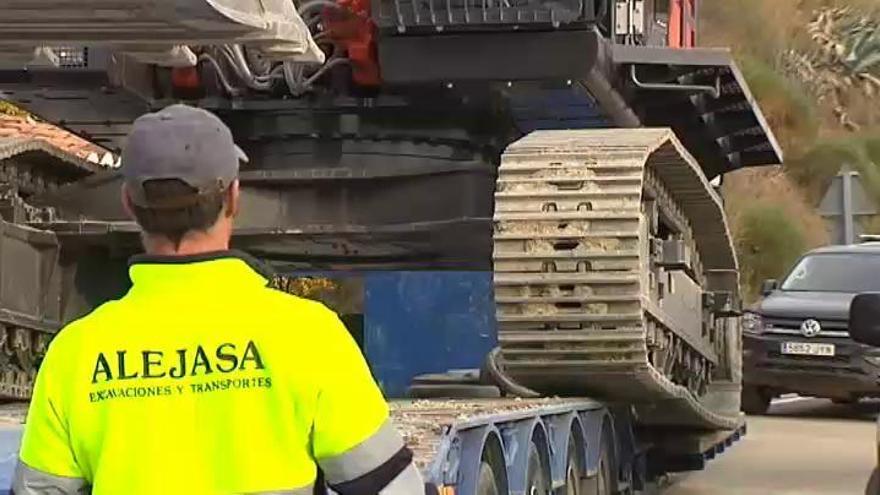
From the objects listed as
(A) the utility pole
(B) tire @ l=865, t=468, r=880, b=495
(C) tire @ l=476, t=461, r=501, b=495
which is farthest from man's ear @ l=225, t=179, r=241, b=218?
(A) the utility pole

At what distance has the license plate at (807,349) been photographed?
50.4 feet

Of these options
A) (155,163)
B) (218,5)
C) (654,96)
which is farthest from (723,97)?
(155,163)

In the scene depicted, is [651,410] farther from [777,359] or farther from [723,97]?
[777,359]

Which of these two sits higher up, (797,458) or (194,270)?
(194,270)

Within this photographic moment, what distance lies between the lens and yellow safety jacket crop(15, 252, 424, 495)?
264 centimetres

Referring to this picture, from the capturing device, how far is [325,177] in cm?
905

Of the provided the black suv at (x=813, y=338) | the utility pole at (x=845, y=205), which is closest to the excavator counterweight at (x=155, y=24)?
the black suv at (x=813, y=338)

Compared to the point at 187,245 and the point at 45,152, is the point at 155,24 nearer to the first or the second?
the point at 187,245

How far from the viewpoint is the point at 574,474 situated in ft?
25.3

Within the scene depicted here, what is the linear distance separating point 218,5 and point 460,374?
15.5 feet

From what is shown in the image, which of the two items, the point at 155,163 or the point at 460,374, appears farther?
the point at 460,374

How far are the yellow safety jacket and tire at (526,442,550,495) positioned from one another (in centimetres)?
401

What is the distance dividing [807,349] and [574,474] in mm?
8148

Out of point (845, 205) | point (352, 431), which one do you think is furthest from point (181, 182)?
point (845, 205)
